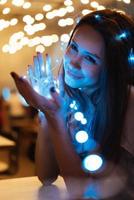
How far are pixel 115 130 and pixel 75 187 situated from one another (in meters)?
0.15

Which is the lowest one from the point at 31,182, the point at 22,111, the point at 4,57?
the point at 22,111

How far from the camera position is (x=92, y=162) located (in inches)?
32.6

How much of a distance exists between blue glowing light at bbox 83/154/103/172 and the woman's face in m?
0.16

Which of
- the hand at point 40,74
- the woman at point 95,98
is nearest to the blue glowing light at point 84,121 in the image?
the woman at point 95,98

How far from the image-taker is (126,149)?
0.86 metres

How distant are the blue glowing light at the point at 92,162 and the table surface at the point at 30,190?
0.13m

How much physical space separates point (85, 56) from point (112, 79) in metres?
0.08

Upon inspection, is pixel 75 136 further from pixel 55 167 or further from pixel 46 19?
pixel 46 19

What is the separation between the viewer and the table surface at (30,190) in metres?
0.92

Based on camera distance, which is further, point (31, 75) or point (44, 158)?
point (44, 158)

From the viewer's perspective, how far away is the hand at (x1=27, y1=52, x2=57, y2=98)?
0.86 metres

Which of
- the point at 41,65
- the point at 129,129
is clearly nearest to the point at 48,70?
the point at 41,65

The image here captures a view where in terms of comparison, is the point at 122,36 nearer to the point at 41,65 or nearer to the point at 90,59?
the point at 90,59

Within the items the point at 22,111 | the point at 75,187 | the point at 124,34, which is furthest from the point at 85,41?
the point at 22,111
